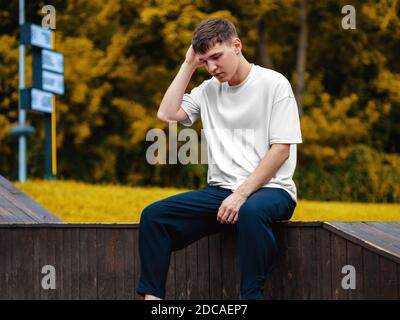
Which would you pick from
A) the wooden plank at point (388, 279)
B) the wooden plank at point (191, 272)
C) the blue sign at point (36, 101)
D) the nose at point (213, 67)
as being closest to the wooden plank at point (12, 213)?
the wooden plank at point (191, 272)

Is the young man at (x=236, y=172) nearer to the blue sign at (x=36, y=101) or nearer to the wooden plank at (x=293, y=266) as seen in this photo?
the wooden plank at (x=293, y=266)

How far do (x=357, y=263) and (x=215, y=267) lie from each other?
0.89 meters

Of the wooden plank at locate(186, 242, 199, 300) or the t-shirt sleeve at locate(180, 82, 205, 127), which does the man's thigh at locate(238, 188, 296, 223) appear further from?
the wooden plank at locate(186, 242, 199, 300)

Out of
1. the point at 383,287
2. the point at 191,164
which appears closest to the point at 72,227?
the point at 383,287

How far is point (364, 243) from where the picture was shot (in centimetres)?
477

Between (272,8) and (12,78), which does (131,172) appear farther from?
(272,8)

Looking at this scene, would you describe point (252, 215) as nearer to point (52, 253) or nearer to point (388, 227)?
point (388, 227)

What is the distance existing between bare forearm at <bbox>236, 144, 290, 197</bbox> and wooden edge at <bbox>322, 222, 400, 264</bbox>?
571 millimetres

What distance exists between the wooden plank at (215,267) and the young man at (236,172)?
47 cm

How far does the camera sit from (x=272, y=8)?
1883cm

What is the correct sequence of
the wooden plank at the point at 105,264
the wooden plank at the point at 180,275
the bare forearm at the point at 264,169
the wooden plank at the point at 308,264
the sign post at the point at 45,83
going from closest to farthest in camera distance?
the bare forearm at the point at 264,169 → the wooden plank at the point at 308,264 → the wooden plank at the point at 180,275 → the wooden plank at the point at 105,264 → the sign post at the point at 45,83

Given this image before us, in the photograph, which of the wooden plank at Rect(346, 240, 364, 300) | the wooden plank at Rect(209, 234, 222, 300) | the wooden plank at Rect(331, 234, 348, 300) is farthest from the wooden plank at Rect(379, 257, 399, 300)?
the wooden plank at Rect(209, 234, 222, 300)

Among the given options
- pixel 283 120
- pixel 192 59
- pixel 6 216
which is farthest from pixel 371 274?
pixel 6 216

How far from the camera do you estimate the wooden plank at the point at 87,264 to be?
18.7 ft
